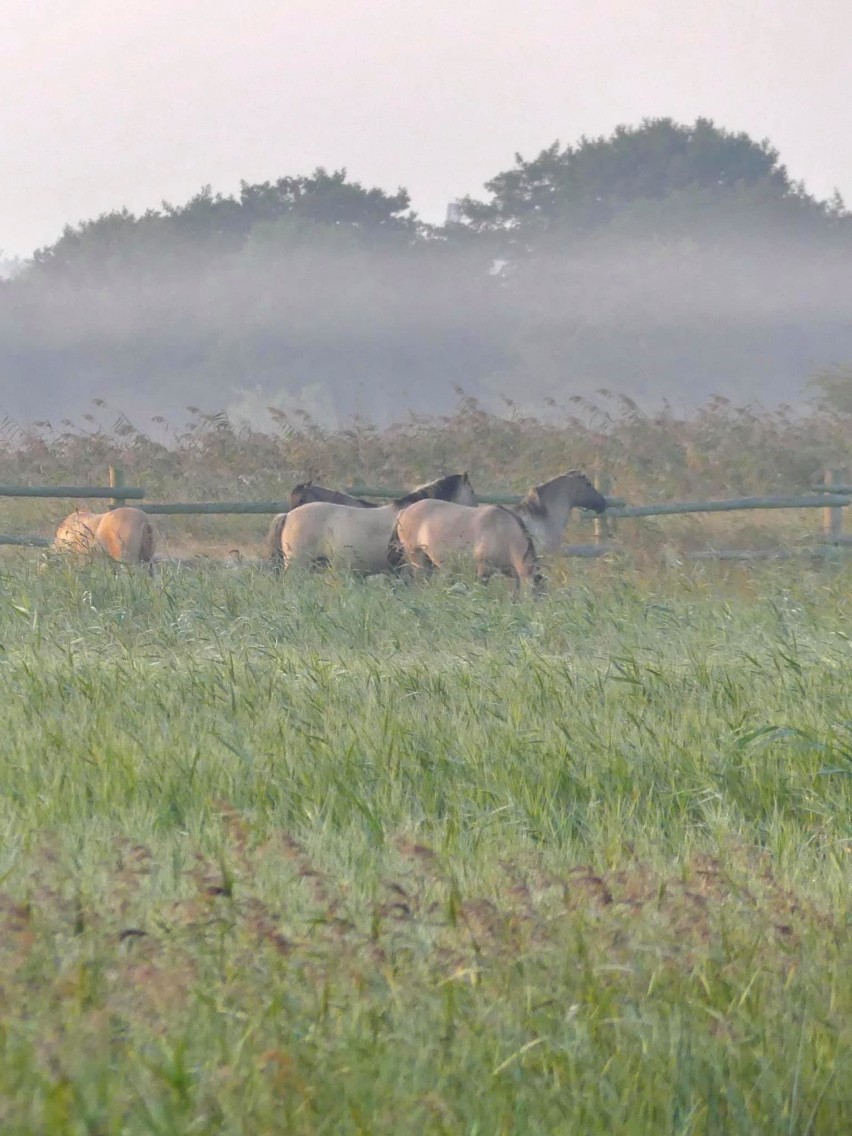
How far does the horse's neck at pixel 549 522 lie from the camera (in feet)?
50.2

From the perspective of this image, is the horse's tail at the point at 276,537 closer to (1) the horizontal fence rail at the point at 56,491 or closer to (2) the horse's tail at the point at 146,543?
(2) the horse's tail at the point at 146,543

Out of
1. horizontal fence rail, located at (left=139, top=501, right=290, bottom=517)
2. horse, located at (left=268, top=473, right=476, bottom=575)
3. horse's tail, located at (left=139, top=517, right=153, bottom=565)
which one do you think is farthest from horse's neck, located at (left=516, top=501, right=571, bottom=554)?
horse's tail, located at (left=139, top=517, right=153, bottom=565)

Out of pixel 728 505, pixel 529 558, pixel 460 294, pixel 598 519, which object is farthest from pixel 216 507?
pixel 460 294

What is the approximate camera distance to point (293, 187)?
207 ft

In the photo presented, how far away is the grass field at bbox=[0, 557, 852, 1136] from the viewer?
8.25 ft

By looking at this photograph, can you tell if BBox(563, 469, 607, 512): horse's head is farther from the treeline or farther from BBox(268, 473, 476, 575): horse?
the treeline

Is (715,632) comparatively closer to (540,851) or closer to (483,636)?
(483,636)

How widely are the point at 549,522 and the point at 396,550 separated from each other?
6.64 ft

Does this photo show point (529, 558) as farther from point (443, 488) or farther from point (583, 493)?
point (583, 493)

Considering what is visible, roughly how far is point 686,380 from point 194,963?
2044 inches

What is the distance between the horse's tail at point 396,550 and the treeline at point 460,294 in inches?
1412

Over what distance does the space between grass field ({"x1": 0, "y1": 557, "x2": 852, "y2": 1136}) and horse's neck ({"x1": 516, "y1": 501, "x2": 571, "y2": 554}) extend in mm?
7577

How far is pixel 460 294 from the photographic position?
192 feet

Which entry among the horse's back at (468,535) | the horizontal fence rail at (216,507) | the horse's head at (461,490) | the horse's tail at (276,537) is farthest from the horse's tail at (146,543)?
the horse's head at (461,490)
